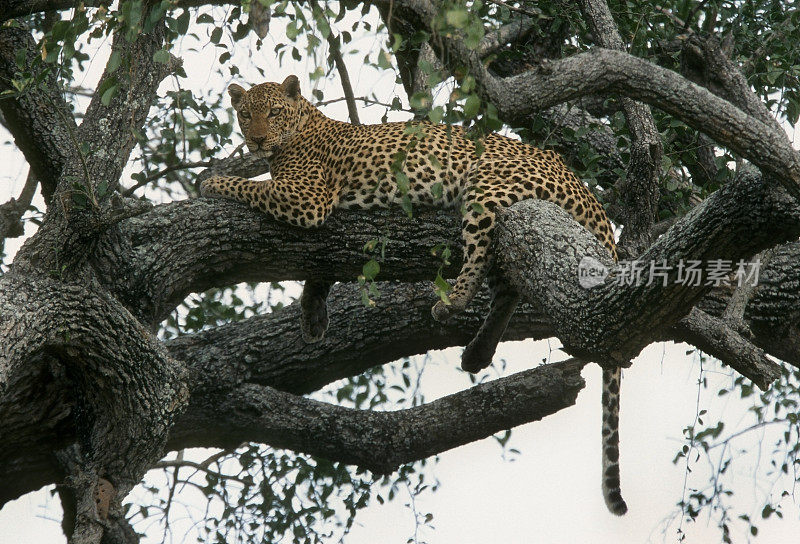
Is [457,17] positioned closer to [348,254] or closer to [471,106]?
[471,106]

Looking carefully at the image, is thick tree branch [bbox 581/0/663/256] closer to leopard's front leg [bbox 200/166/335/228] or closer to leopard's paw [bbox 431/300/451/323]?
leopard's paw [bbox 431/300/451/323]

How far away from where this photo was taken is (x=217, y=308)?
25.0 feet

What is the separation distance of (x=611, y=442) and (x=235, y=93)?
11.9 feet

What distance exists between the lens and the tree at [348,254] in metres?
3.84

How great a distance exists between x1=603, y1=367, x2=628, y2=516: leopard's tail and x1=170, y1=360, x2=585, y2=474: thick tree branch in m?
0.38

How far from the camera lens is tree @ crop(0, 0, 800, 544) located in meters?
3.84

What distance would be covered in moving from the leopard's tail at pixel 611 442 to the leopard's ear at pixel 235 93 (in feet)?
10.8

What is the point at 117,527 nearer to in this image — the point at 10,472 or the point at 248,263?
the point at 10,472

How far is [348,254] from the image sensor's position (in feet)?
18.6

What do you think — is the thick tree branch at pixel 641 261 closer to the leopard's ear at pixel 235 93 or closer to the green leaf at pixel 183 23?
the green leaf at pixel 183 23

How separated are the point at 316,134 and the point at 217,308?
171 centimetres

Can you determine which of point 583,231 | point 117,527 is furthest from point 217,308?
point 583,231

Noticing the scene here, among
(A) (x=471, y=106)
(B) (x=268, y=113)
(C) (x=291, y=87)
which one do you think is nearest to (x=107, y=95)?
(A) (x=471, y=106)

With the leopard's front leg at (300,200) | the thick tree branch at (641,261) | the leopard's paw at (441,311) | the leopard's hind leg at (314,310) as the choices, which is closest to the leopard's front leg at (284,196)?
the leopard's front leg at (300,200)
